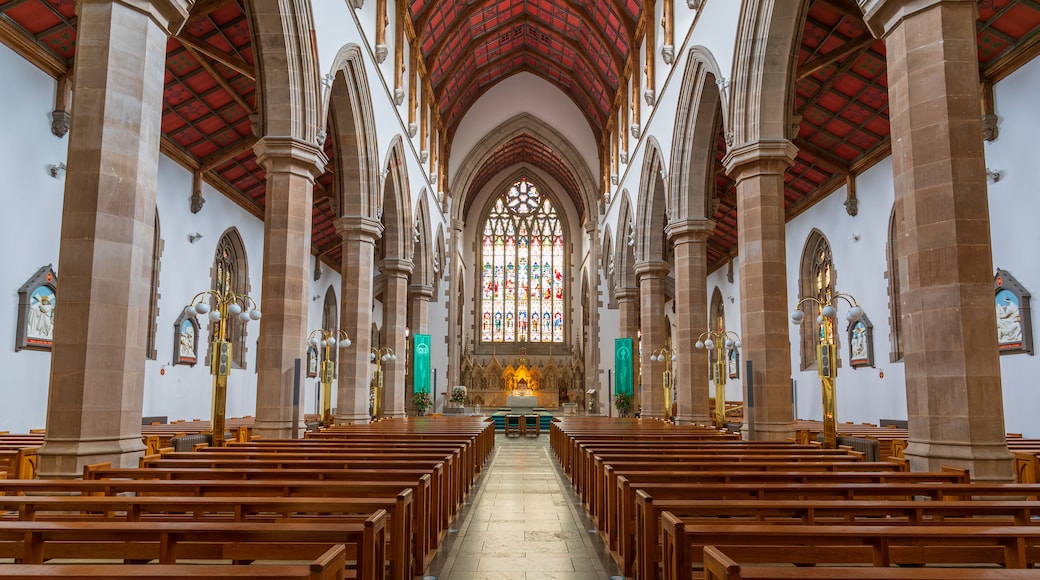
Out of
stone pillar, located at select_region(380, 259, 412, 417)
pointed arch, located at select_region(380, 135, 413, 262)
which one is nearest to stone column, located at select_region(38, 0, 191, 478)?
pointed arch, located at select_region(380, 135, 413, 262)

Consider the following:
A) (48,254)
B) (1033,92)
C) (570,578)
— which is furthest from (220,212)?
(1033,92)

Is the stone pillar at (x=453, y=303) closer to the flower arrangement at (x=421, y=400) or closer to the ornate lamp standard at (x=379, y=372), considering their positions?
the flower arrangement at (x=421, y=400)

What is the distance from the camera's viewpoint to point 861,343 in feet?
52.4

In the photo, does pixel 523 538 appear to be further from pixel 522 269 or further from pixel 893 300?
pixel 522 269

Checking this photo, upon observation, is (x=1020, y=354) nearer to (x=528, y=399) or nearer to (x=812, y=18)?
(x=812, y=18)

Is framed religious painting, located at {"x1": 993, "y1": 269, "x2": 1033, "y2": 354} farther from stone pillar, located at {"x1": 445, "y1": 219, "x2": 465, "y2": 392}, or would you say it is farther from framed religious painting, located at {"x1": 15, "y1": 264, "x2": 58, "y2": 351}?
stone pillar, located at {"x1": 445, "y1": 219, "x2": 465, "y2": 392}

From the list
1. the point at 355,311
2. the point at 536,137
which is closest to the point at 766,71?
the point at 355,311

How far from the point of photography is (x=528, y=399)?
91.1 feet

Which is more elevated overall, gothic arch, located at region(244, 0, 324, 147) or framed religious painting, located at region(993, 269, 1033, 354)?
gothic arch, located at region(244, 0, 324, 147)

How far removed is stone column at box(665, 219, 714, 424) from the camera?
14.1 m

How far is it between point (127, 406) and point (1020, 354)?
11.7 meters

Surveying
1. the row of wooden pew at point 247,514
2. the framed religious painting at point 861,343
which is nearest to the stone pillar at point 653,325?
the framed religious painting at point 861,343

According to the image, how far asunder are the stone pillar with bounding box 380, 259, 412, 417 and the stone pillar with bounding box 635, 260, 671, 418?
19.7ft

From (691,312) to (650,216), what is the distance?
4852 mm
